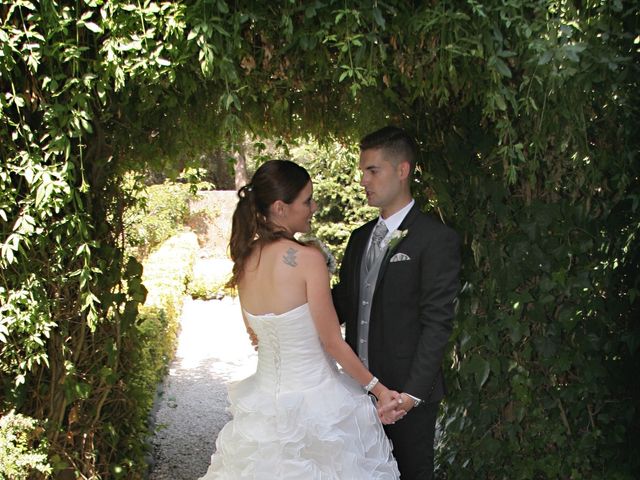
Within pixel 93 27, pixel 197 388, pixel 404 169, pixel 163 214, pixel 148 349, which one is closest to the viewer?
pixel 93 27

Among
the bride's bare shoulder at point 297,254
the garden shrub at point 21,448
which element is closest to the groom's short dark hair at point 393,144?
the bride's bare shoulder at point 297,254

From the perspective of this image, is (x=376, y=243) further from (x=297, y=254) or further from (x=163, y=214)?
(x=163, y=214)

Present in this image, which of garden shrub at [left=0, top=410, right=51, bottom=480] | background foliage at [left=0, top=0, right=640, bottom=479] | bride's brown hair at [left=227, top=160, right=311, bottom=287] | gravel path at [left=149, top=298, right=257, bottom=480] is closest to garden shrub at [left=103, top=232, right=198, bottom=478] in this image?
background foliage at [left=0, top=0, right=640, bottom=479]

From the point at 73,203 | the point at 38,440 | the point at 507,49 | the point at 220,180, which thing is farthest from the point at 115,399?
the point at 220,180

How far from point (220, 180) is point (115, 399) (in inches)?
768

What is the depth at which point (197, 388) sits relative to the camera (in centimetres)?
712

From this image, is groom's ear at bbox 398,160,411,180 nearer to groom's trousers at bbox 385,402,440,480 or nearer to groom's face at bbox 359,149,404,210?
groom's face at bbox 359,149,404,210

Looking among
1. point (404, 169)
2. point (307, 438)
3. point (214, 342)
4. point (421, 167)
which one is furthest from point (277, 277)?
point (214, 342)

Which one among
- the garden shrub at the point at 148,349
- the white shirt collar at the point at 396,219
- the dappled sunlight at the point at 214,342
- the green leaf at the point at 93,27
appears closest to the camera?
the green leaf at the point at 93,27

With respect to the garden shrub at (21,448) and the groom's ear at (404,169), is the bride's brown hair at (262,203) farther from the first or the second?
the garden shrub at (21,448)

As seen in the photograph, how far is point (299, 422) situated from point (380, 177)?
3.44ft

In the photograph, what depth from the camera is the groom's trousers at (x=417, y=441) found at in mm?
2975

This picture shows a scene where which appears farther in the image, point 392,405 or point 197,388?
point 197,388

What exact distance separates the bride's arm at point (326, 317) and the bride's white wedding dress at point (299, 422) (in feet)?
0.19
